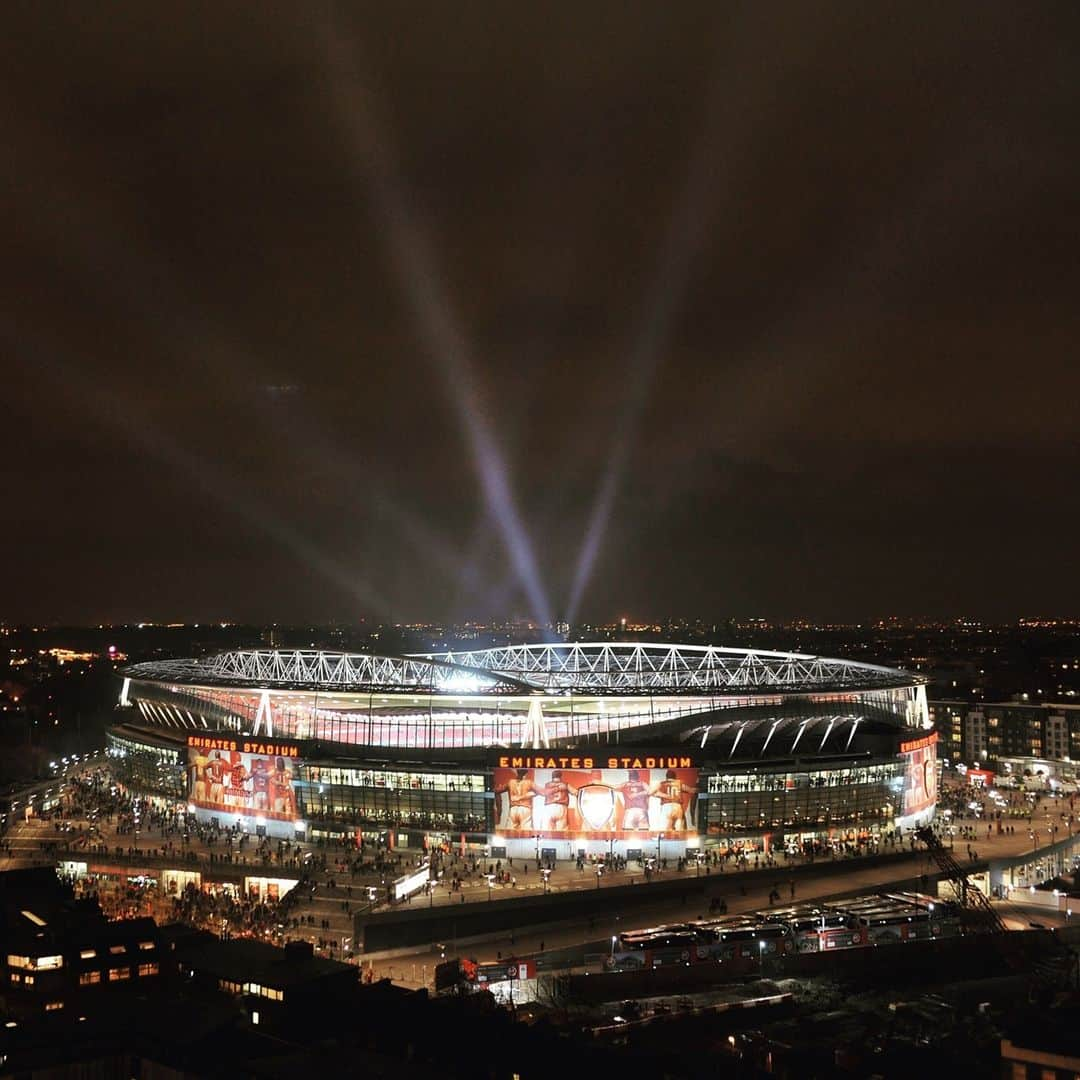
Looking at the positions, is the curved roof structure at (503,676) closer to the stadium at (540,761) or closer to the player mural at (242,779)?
the stadium at (540,761)

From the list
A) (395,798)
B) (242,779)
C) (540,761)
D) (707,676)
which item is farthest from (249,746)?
(707,676)

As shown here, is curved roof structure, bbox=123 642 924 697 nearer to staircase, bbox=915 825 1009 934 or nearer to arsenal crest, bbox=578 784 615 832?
arsenal crest, bbox=578 784 615 832

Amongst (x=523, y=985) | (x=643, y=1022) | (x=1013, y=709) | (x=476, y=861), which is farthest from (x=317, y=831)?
(x=1013, y=709)

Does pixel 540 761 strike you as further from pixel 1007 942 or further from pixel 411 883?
pixel 1007 942

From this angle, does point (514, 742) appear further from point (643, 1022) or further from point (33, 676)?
point (33, 676)

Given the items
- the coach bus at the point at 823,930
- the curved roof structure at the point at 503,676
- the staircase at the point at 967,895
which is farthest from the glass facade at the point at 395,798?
the staircase at the point at 967,895

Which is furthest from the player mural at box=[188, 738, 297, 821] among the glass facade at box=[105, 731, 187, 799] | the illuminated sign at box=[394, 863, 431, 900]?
the illuminated sign at box=[394, 863, 431, 900]
